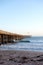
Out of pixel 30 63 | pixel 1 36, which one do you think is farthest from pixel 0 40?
pixel 30 63

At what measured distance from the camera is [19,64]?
6.17 meters

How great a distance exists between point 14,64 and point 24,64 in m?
0.43

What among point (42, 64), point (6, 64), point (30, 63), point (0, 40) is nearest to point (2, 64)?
point (6, 64)

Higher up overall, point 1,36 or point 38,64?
point 1,36

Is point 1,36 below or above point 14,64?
above

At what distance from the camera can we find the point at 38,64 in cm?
620

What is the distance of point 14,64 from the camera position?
6.22 metres

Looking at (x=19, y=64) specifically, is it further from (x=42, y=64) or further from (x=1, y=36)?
(x=1, y=36)

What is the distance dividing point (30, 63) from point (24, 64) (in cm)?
35

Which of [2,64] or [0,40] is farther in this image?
[0,40]

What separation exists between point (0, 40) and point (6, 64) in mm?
21265

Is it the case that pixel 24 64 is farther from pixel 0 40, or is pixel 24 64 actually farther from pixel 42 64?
pixel 0 40

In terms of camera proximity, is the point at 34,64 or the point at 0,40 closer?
the point at 34,64

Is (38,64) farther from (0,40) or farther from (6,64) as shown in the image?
(0,40)
